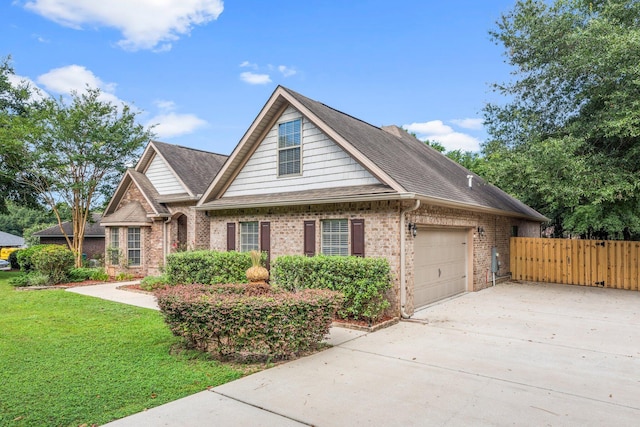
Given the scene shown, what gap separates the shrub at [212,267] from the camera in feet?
36.4

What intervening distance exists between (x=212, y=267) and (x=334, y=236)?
12.0 ft

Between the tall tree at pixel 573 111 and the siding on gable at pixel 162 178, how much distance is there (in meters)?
12.6

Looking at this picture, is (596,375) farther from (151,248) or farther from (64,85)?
(64,85)

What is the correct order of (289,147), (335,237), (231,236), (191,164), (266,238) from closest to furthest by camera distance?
1. (335,237)
2. (289,147)
3. (266,238)
4. (231,236)
5. (191,164)

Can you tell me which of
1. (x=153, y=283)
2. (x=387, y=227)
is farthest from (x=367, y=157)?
(x=153, y=283)

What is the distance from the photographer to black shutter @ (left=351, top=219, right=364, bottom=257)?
9.63m

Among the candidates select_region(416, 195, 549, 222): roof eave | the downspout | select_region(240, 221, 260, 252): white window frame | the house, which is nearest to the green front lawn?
select_region(240, 221, 260, 252): white window frame

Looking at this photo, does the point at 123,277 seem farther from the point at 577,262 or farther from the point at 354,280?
the point at 577,262

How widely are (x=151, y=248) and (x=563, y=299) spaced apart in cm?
1543

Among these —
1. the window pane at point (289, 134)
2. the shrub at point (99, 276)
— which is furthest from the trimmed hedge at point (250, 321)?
the shrub at point (99, 276)

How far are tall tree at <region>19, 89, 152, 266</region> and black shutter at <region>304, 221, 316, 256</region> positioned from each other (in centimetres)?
1220

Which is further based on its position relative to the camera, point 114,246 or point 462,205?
point 114,246

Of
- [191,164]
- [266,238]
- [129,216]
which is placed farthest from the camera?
[191,164]

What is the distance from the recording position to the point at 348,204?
10000 millimetres
